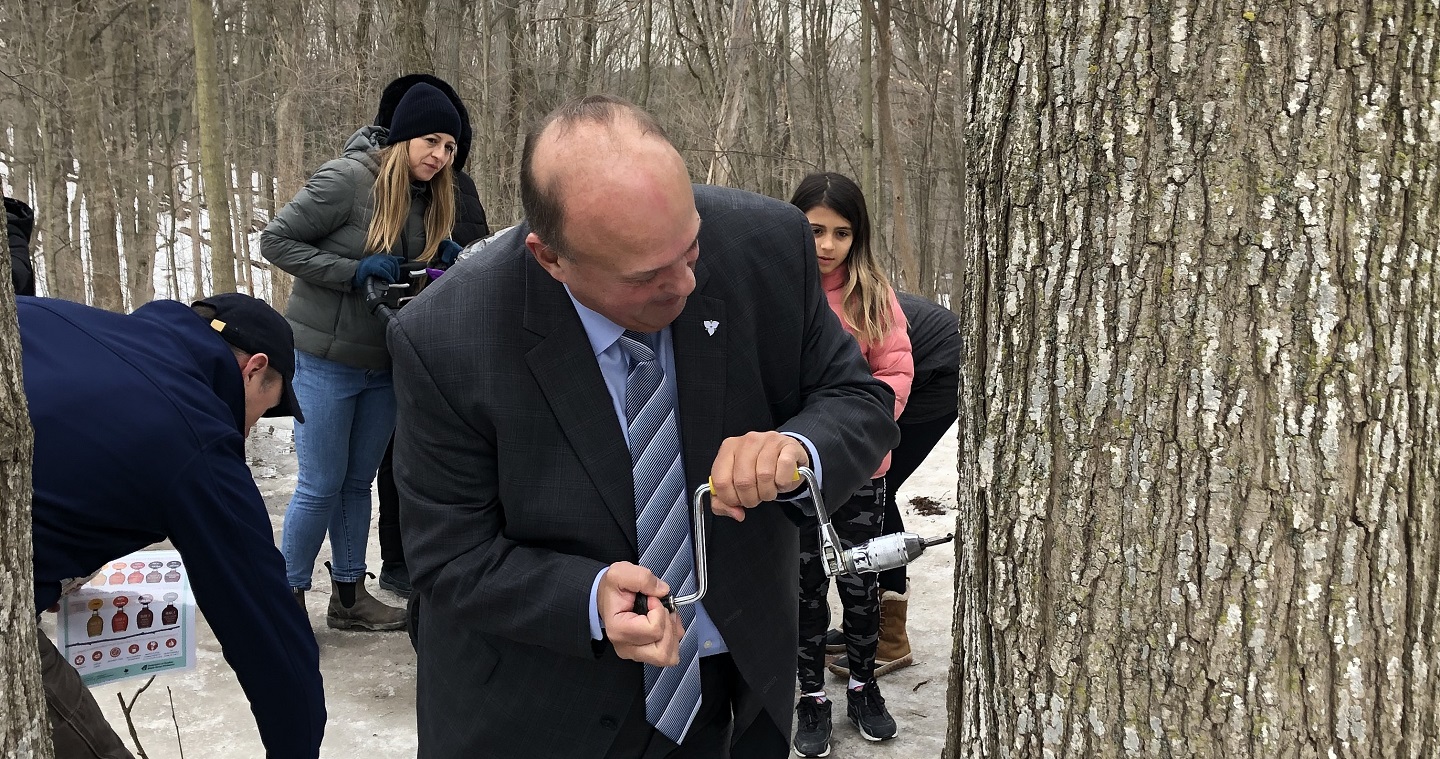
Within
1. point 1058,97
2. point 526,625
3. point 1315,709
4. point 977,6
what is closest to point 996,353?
point 1058,97

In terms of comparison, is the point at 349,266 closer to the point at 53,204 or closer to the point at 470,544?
the point at 470,544

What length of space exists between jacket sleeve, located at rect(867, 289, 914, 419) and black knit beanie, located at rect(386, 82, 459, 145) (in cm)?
183

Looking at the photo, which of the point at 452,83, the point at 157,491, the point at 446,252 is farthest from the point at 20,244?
the point at 452,83

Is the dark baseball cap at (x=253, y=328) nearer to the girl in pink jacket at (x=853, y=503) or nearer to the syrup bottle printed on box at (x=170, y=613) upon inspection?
the syrup bottle printed on box at (x=170, y=613)

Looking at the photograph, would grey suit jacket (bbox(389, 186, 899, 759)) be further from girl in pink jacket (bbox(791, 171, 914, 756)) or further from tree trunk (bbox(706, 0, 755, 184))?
tree trunk (bbox(706, 0, 755, 184))

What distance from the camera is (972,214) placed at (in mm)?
1625

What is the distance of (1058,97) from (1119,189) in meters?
0.14

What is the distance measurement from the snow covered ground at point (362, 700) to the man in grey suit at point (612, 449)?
173cm

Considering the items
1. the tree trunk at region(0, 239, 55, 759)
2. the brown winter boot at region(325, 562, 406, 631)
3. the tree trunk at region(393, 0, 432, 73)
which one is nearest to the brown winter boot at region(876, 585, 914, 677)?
the brown winter boot at region(325, 562, 406, 631)

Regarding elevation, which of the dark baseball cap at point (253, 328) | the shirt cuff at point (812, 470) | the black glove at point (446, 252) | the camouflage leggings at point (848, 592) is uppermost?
the black glove at point (446, 252)

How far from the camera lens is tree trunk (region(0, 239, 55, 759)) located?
4.34 ft

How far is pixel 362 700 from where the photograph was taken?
396cm

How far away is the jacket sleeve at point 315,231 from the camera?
4074 millimetres

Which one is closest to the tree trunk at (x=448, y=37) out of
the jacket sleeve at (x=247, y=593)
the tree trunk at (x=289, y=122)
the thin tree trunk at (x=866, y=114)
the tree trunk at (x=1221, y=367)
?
the tree trunk at (x=289, y=122)
